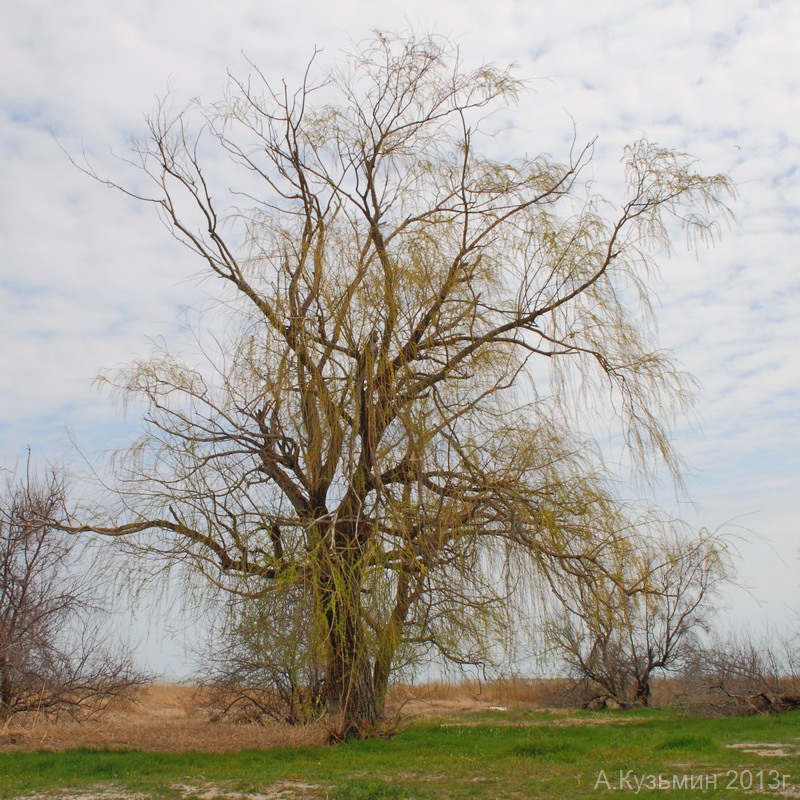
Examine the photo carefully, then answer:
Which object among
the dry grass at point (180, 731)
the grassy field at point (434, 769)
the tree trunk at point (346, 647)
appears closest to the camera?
the grassy field at point (434, 769)

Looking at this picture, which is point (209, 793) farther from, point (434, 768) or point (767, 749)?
point (767, 749)

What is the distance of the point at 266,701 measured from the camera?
1457 centimetres

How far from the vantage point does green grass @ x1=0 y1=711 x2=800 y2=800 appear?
24.3 ft

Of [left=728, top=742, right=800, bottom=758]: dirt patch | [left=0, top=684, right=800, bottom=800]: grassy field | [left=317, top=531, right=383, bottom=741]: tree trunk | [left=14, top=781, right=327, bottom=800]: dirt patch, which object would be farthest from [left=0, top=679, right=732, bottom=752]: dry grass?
[left=728, top=742, right=800, bottom=758]: dirt patch

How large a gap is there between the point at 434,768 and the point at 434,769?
0.24ft

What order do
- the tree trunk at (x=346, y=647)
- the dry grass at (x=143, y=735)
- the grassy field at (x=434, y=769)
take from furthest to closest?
the dry grass at (x=143, y=735)
the tree trunk at (x=346, y=647)
the grassy field at (x=434, y=769)

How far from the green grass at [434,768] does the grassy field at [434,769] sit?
→ 0.05 feet

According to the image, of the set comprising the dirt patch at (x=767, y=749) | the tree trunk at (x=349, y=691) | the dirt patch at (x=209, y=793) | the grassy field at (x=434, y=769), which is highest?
the tree trunk at (x=349, y=691)

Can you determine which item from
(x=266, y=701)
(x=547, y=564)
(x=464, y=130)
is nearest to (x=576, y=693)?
(x=266, y=701)

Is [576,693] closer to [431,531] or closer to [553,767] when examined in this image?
[553,767]

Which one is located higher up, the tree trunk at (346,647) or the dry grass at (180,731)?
the tree trunk at (346,647)

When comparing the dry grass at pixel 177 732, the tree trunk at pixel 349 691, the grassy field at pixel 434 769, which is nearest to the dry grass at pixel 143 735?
the dry grass at pixel 177 732

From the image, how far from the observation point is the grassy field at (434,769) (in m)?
7.36

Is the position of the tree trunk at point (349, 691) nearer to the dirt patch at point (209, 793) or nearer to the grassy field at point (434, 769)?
the grassy field at point (434, 769)
